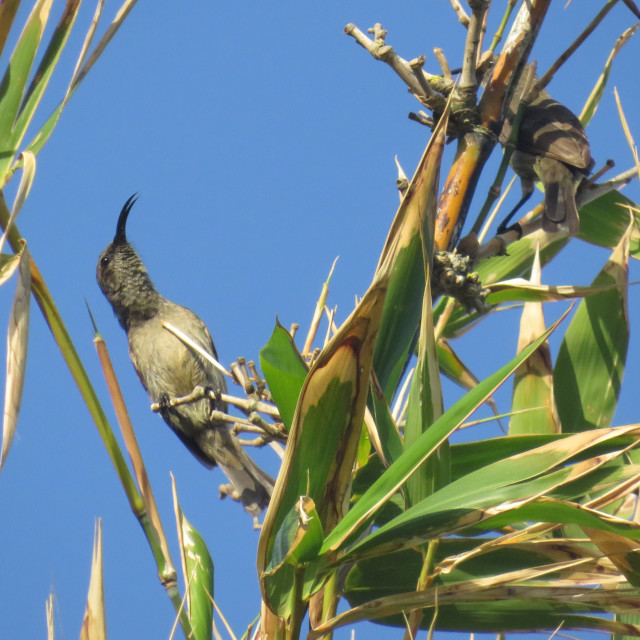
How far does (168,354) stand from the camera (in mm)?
4465

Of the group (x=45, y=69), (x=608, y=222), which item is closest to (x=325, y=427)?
(x=45, y=69)

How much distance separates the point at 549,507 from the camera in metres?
1.37

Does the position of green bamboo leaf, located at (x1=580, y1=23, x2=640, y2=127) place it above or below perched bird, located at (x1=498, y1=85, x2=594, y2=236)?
below

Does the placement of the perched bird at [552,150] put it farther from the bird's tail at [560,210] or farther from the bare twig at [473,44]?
the bare twig at [473,44]

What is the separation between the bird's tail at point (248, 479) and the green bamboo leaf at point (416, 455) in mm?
2460

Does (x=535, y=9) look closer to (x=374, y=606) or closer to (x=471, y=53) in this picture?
(x=471, y=53)

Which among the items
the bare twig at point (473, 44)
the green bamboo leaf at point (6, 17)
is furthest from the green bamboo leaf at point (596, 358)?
the green bamboo leaf at point (6, 17)

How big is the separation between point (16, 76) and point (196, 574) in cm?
113

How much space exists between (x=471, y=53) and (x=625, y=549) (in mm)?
1053

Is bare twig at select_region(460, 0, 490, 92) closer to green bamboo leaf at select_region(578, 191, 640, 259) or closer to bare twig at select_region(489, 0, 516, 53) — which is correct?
bare twig at select_region(489, 0, 516, 53)

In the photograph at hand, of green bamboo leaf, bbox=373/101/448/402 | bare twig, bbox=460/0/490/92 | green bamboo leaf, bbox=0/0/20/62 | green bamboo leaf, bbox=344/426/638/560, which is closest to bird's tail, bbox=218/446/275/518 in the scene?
green bamboo leaf, bbox=373/101/448/402

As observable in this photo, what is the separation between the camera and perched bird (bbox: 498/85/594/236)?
3490mm

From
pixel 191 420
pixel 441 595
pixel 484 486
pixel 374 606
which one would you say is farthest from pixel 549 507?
pixel 191 420

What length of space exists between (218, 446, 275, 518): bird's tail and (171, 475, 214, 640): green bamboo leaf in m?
1.83
